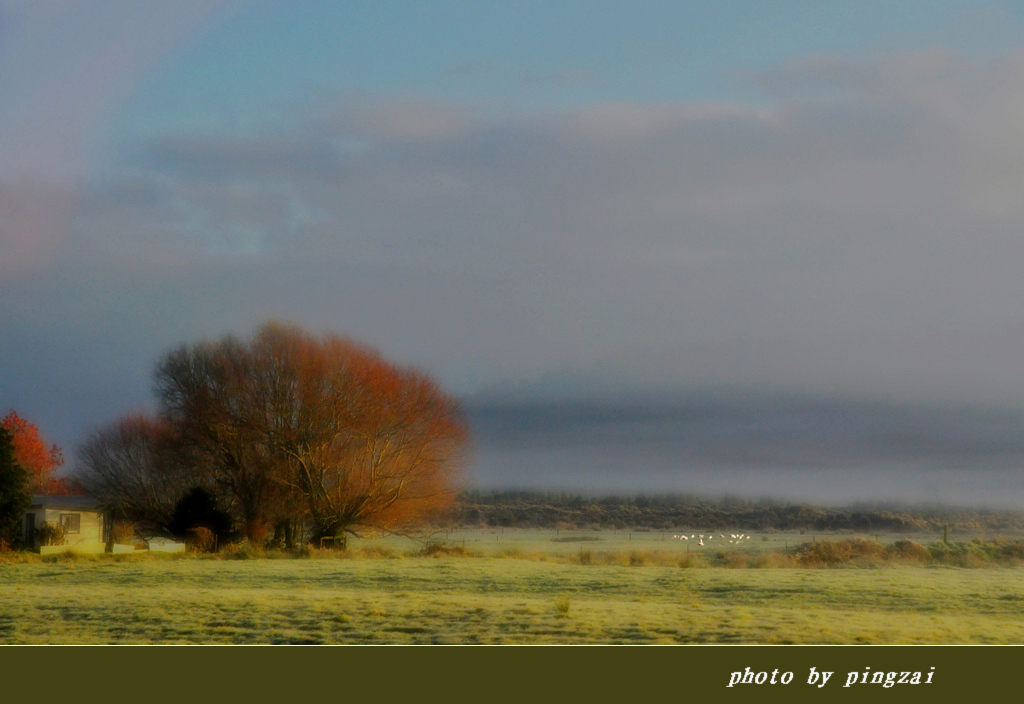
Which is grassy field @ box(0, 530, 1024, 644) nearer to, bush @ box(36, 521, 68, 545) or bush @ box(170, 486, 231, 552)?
bush @ box(36, 521, 68, 545)

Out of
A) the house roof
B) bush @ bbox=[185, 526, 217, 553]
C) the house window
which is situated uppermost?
the house roof

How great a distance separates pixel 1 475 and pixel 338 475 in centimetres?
1314

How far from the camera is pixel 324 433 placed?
138 feet

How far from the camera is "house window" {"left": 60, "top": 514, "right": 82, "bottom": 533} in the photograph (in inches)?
1629

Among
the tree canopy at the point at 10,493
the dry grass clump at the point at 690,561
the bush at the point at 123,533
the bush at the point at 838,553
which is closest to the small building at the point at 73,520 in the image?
the bush at the point at 123,533

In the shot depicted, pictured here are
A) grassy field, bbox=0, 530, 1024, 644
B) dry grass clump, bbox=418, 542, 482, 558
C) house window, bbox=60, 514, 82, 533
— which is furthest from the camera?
house window, bbox=60, 514, 82, 533

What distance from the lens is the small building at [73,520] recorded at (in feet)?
133

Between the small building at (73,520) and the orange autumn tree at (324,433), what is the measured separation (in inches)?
223

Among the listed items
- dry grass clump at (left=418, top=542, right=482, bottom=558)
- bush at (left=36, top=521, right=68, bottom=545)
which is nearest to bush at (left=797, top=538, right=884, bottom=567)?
dry grass clump at (left=418, top=542, right=482, bottom=558)

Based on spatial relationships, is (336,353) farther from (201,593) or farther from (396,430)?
(201,593)

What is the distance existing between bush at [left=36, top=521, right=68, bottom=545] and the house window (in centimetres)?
69

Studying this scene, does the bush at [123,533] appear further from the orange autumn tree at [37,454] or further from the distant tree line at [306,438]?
the orange autumn tree at [37,454]

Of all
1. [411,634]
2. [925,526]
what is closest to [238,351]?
[411,634]

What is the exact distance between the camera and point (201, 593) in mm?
20016
